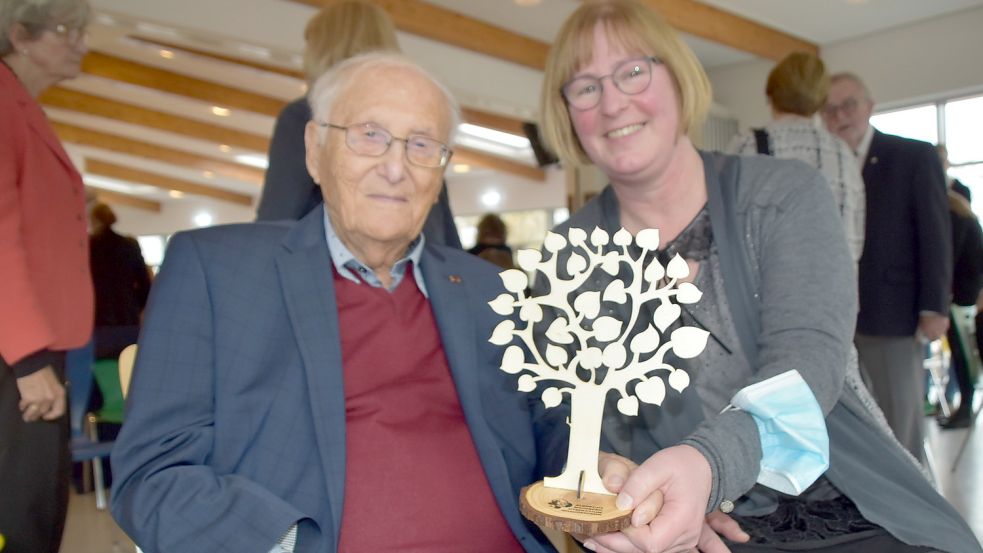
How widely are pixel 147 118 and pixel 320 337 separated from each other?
12620 millimetres

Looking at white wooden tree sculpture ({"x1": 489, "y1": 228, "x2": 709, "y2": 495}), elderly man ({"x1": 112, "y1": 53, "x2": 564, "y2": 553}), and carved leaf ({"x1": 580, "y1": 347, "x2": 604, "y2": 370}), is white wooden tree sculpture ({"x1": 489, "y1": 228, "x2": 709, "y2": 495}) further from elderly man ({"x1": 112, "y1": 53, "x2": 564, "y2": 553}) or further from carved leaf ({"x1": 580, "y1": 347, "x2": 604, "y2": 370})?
elderly man ({"x1": 112, "y1": 53, "x2": 564, "y2": 553})

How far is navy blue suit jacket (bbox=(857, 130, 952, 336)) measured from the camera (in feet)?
9.42

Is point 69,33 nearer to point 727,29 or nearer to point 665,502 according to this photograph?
point 665,502

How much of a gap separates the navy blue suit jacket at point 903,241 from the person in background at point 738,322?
175cm

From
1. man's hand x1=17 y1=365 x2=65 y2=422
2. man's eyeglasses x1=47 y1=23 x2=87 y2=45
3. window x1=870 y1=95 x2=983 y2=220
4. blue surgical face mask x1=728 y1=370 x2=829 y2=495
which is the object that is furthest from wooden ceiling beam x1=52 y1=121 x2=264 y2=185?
blue surgical face mask x1=728 y1=370 x2=829 y2=495

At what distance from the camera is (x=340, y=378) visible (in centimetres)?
132

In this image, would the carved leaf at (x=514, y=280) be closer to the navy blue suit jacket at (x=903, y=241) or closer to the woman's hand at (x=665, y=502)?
the woman's hand at (x=665, y=502)

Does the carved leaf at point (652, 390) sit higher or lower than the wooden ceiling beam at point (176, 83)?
lower

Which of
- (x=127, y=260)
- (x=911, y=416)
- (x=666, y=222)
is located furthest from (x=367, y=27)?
(x=127, y=260)

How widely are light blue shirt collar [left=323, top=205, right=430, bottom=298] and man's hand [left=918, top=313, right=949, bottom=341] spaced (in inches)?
82.3

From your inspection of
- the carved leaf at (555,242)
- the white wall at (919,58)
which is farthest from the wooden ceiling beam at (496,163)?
the carved leaf at (555,242)

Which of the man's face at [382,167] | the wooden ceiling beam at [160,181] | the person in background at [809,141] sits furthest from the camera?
the wooden ceiling beam at [160,181]

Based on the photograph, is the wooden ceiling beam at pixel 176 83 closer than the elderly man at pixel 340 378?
No

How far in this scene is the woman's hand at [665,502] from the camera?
3.26 ft
